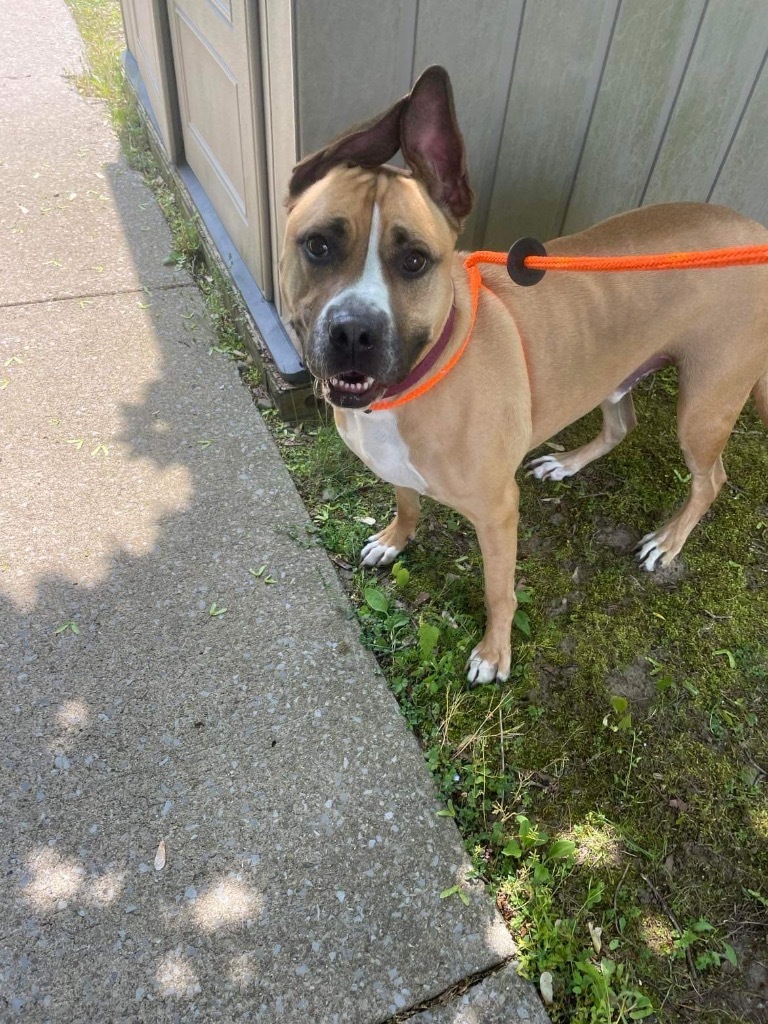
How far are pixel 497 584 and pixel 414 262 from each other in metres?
1.23

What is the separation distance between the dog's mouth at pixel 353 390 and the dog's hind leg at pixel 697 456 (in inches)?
58.2

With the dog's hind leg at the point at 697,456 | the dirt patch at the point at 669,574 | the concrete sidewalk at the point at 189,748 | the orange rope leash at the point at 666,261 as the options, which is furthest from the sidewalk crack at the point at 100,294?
the dirt patch at the point at 669,574

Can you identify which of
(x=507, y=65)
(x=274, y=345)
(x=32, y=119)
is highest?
(x=507, y=65)

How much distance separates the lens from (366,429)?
2.43 metres

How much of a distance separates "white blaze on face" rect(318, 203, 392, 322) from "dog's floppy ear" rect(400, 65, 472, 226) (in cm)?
24

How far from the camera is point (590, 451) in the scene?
12.0 feet

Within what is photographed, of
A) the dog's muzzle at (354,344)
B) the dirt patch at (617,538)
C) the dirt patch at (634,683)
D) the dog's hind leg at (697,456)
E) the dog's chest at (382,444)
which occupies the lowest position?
the dirt patch at (617,538)

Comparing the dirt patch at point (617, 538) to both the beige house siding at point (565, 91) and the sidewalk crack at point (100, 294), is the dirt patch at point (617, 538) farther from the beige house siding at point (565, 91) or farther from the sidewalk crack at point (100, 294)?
the sidewalk crack at point (100, 294)

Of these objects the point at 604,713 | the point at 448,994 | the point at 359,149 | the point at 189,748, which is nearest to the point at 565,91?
the point at 359,149

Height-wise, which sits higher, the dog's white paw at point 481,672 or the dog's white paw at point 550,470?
the dog's white paw at point 481,672

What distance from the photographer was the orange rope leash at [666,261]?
6.72 ft

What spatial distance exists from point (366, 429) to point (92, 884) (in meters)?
1.69

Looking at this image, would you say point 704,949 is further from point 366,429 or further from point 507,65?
point 507,65

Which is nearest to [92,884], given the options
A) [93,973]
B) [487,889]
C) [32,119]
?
[93,973]
